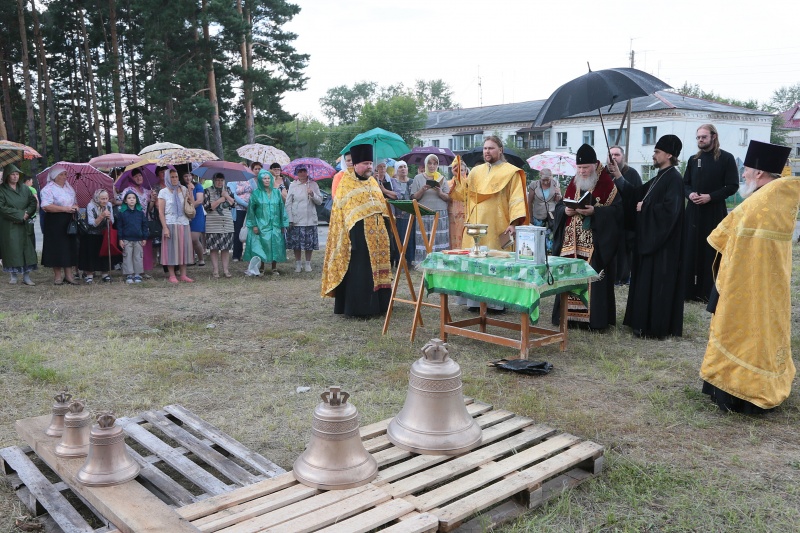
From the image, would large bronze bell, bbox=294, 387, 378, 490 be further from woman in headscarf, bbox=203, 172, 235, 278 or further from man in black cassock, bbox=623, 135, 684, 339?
woman in headscarf, bbox=203, 172, 235, 278

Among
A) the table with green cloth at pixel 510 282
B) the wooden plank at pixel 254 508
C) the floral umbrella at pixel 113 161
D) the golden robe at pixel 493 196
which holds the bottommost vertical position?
the wooden plank at pixel 254 508

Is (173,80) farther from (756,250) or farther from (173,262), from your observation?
(756,250)

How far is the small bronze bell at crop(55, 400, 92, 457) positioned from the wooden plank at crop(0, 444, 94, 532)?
6.6 inches

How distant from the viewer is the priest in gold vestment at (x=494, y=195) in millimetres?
7203

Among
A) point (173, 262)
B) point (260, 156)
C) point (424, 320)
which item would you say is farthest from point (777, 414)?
point (260, 156)

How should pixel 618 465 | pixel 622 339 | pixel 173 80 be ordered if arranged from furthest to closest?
pixel 173 80
pixel 622 339
pixel 618 465

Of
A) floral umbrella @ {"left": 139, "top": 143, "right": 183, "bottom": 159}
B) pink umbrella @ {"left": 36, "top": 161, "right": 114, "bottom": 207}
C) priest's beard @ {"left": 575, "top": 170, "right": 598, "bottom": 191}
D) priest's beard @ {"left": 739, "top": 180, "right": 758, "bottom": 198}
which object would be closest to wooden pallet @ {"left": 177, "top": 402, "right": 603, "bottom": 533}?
priest's beard @ {"left": 739, "top": 180, "right": 758, "bottom": 198}

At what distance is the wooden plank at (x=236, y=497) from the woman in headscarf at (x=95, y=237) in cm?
830

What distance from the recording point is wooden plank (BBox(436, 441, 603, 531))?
9.66 ft

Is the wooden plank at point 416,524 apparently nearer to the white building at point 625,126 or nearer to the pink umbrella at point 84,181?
the pink umbrella at point 84,181

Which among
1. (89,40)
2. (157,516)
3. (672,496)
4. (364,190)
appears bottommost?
(672,496)

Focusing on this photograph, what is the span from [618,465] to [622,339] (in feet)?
10.4

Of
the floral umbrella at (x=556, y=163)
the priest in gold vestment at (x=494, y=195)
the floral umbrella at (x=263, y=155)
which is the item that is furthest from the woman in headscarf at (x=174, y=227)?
the floral umbrella at (x=556, y=163)

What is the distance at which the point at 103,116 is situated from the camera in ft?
99.5
